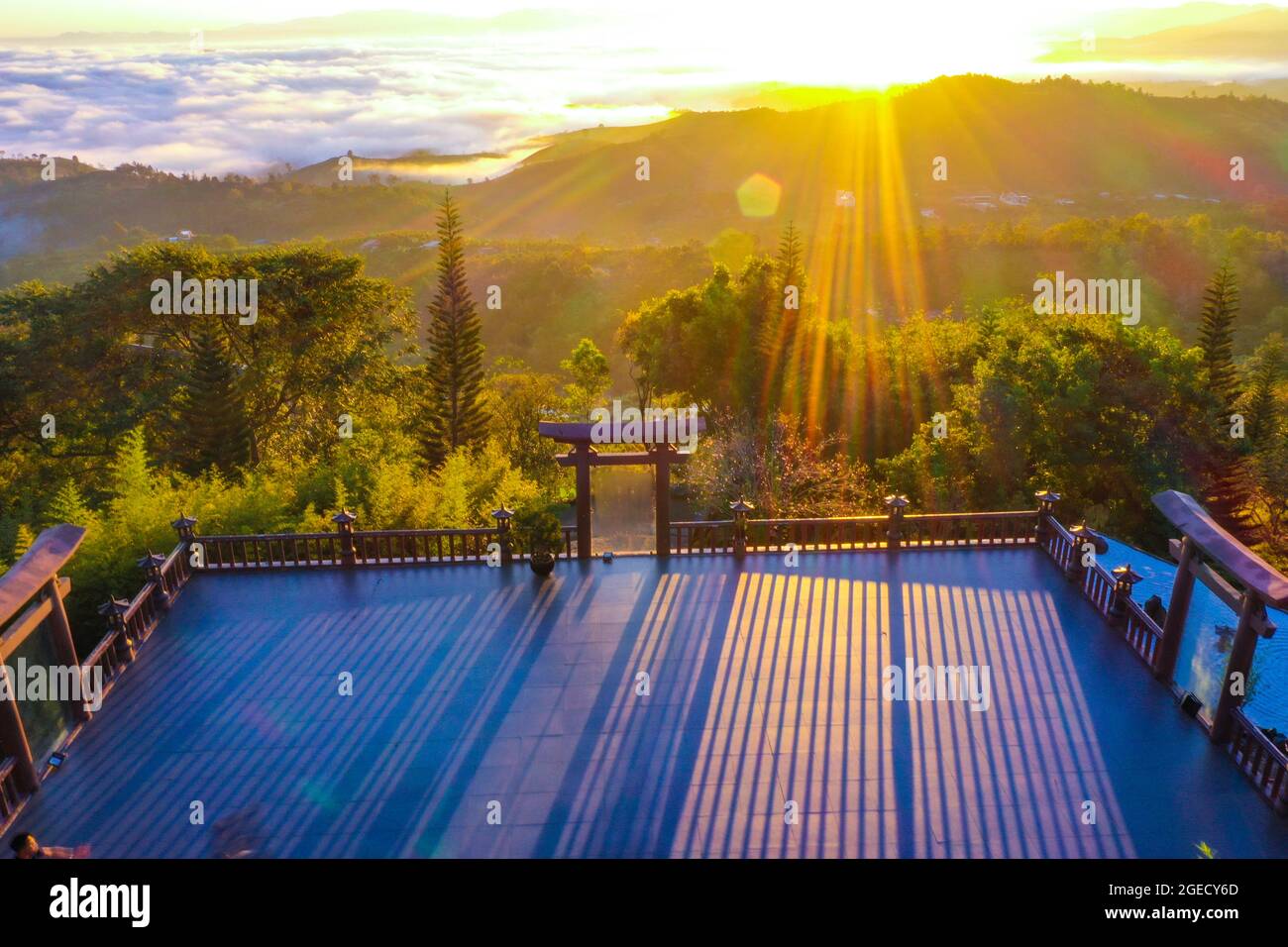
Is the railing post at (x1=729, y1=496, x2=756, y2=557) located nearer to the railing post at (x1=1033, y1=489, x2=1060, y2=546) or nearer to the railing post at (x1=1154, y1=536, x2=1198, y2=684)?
the railing post at (x1=1033, y1=489, x2=1060, y2=546)

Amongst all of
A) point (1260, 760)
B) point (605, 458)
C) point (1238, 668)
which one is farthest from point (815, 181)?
point (1260, 760)

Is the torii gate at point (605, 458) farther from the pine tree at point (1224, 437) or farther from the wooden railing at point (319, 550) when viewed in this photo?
the pine tree at point (1224, 437)

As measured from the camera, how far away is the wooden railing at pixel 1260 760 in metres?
5.25

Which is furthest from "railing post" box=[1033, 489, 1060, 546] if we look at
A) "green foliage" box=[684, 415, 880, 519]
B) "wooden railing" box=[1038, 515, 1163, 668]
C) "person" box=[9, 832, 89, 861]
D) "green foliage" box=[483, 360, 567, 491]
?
"green foliage" box=[483, 360, 567, 491]

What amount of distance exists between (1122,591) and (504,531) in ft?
18.1

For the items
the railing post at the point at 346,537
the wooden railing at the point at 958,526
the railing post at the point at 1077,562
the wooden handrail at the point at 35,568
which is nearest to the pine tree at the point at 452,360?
the railing post at the point at 346,537

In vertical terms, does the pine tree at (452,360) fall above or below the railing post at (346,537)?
above

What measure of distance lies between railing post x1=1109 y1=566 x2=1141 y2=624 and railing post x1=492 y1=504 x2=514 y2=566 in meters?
5.43

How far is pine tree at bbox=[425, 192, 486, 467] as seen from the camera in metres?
18.0

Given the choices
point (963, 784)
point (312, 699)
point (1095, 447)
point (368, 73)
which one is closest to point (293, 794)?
point (312, 699)

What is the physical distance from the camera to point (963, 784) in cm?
558

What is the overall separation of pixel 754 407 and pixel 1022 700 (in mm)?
15821

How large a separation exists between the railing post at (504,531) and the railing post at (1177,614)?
221 inches

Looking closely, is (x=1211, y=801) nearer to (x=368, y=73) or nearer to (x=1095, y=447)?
(x=1095, y=447)
